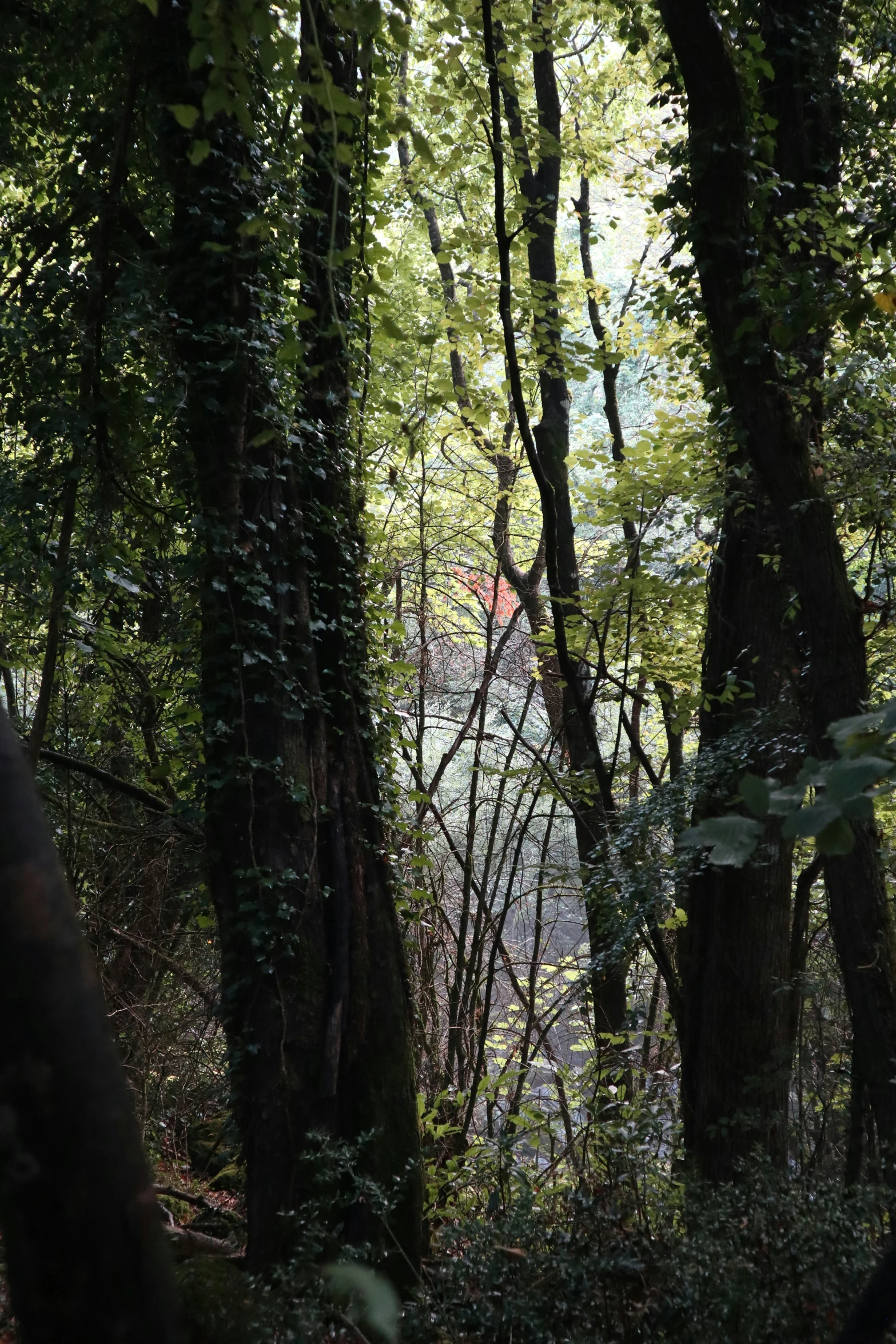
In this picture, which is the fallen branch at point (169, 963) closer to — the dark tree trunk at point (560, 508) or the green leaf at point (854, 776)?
the dark tree trunk at point (560, 508)

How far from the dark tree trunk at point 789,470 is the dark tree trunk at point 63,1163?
10.8ft

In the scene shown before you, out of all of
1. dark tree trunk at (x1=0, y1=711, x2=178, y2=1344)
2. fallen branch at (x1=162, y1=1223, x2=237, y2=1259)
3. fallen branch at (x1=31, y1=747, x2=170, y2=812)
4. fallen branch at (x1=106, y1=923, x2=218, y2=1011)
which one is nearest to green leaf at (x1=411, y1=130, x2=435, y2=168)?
dark tree trunk at (x1=0, y1=711, x2=178, y2=1344)

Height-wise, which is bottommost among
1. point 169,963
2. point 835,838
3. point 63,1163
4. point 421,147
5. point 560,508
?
point 169,963

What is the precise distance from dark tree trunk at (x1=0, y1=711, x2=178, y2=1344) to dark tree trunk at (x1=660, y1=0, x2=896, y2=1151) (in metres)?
3.29

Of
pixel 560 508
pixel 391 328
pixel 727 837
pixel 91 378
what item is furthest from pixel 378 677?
pixel 560 508

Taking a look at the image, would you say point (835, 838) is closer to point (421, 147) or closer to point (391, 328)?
point (391, 328)

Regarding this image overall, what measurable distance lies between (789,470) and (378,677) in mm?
2097

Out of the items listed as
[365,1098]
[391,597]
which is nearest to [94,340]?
[365,1098]

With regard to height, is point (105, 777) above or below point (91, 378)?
below

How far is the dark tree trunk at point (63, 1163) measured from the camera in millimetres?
749

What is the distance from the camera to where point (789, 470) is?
150 inches

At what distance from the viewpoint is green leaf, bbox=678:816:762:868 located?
114cm

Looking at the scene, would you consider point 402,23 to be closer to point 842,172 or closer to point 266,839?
point 266,839

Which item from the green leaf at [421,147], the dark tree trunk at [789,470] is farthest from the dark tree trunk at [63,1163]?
the dark tree trunk at [789,470]
